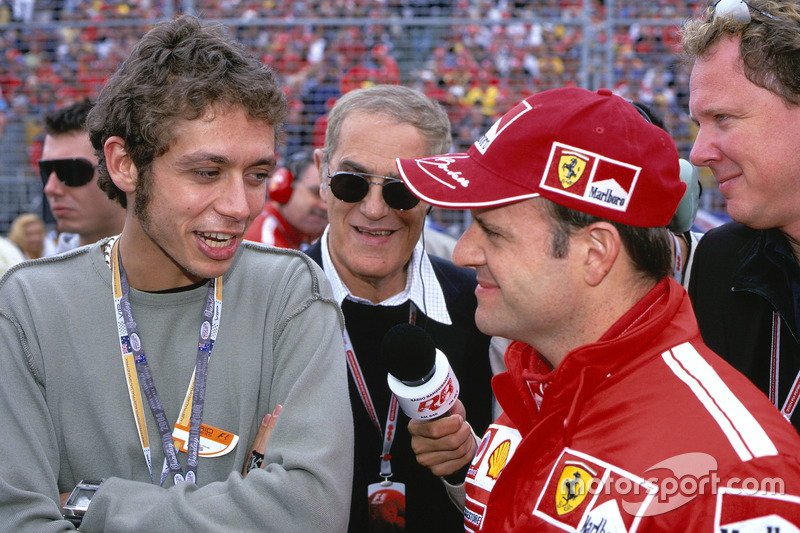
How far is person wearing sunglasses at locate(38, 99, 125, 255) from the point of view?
4.24 m

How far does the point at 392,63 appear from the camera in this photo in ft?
32.3

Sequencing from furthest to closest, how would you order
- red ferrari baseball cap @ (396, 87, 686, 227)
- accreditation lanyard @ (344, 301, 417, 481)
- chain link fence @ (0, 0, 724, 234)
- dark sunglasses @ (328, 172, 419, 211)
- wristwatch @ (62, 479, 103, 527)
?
chain link fence @ (0, 0, 724, 234), dark sunglasses @ (328, 172, 419, 211), accreditation lanyard @ (344, 301, 417, 481), wristwatch @ (62, 479, 103, 527), red ferrari baseball cap @ (396, 87, 686, 227)

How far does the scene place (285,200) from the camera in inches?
258

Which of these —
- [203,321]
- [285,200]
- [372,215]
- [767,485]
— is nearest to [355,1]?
[285,200]

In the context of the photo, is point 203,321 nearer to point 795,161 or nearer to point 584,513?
point 584,513

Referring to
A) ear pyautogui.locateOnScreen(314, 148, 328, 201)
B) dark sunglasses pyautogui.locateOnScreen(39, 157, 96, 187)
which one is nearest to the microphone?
ear pyautogui.locateOnScreen(314, 148, 328, 201)

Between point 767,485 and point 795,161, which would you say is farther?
point 795,161

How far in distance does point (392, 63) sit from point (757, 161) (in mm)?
7862

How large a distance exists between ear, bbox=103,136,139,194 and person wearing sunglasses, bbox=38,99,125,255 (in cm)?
199

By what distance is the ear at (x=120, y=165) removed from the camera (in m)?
2.26

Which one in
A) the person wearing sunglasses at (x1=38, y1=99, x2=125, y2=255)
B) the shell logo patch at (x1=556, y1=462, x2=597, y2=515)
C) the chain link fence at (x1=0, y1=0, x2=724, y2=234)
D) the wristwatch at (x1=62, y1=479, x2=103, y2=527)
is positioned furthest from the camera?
the chain link fence at (x1=0, y1=0, x2=724, y2=234)

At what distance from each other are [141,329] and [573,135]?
4.22 feet

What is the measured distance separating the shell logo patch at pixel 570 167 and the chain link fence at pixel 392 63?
706 cm

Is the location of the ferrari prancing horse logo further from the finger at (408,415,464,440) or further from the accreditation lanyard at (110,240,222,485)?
the accreditation lanyard at (110,240,222,485)
